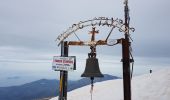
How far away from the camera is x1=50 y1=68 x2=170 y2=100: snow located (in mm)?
23542

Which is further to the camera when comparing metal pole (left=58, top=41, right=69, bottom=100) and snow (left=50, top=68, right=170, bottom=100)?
snow (left=50, top=68, right=170, bottom=100)

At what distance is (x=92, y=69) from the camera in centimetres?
1406

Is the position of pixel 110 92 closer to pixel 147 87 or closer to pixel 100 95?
pixel 100 95

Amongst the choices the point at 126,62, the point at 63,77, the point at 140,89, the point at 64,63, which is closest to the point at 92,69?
the point at 126,62

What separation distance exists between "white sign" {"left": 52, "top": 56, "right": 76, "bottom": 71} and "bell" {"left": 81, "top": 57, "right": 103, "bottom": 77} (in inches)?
36.3

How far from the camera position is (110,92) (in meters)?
26.2

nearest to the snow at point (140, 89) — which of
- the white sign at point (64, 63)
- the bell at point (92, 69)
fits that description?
the white sign at point (64, 63)

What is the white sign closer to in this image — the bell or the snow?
the bell

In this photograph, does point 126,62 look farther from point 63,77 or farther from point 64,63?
point 63,77

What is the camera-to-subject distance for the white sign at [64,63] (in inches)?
589

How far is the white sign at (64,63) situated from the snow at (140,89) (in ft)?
31.0

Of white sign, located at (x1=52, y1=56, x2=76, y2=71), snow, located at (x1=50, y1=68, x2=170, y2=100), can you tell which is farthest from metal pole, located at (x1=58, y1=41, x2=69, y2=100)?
snow, located at (x1=50, y1=68, x2=170, y2=100)

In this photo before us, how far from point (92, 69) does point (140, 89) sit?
11.5 metres

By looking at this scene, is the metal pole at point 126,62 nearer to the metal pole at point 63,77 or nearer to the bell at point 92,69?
the bell at point 92,69
